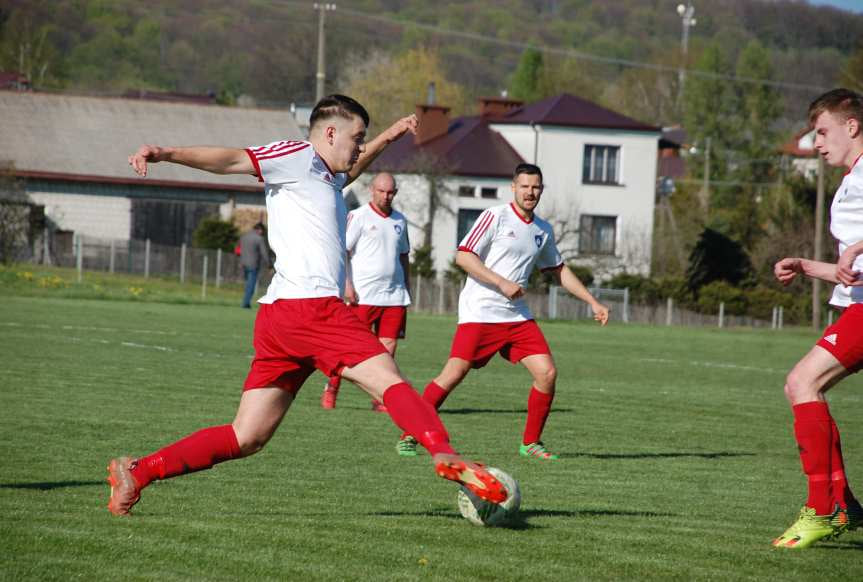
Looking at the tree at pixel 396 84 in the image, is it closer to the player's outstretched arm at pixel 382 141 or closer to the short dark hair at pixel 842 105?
the player's outstretched arm at pixel 382 141

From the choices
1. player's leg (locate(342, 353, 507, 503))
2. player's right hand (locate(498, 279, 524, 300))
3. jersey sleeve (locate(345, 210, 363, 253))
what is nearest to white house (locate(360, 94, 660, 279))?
jersey sleeve (locate(345, 210, 363, 253))

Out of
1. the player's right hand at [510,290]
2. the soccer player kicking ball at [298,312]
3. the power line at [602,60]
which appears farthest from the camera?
the power line at [602,60]

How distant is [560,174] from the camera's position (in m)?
58.2

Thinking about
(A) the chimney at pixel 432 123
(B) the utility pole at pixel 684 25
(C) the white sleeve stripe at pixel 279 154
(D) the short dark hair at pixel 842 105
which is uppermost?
(B) the utility pole at pixel 684 25

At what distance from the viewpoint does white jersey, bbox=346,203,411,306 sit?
44.2ft

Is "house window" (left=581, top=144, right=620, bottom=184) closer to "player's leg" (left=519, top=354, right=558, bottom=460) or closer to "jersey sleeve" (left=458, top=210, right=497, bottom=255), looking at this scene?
"jersey sleeve" (left=458, top=210, right=497, bottom=255)

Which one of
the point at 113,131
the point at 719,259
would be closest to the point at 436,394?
the point at 719,259

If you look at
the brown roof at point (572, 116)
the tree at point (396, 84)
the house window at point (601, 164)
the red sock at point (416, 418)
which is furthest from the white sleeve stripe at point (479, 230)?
the tree at point (396, 84)

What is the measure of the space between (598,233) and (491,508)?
5321 cm

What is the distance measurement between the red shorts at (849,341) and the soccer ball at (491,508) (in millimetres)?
1832

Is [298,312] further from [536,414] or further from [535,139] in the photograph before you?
[535,139]

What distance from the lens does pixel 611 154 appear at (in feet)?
195

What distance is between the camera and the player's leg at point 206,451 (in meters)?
6.43

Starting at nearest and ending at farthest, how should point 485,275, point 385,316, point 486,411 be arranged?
point 485,275, point 385,316, point 486,411
